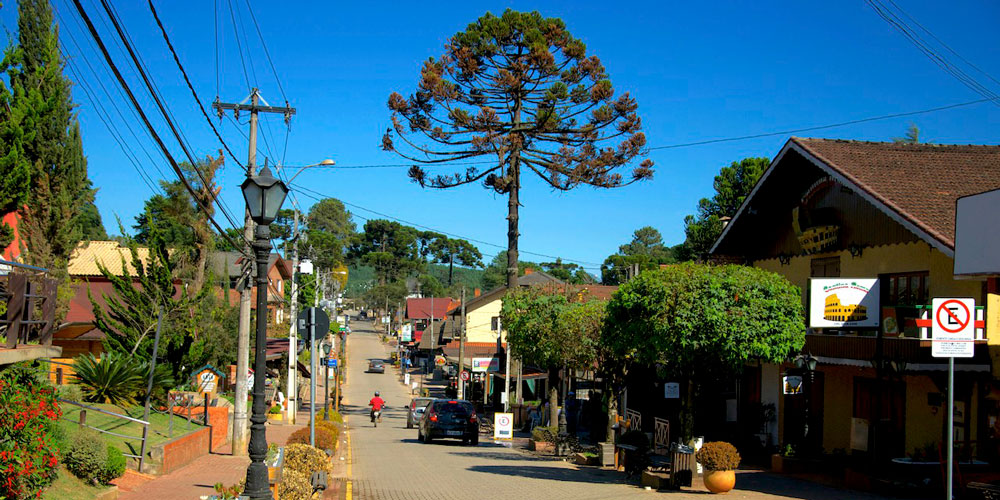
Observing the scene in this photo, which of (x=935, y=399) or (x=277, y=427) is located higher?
(x=935, y=399)

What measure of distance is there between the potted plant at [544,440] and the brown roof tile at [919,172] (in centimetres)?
1188

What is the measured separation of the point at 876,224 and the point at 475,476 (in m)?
11.2

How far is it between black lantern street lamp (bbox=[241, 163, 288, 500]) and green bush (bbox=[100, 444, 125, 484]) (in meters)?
4.43

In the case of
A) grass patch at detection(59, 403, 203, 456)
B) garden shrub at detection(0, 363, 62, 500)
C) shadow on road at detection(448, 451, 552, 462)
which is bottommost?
shadow on road at detection(448, 451, 552, 462)

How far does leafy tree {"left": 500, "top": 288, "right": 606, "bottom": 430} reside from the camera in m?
25.9

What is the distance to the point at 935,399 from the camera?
58.8 ft

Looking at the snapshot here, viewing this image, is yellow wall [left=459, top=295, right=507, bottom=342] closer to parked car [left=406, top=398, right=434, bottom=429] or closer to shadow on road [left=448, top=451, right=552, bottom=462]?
parked car [left=406, top=398, right=434, bottom=429]

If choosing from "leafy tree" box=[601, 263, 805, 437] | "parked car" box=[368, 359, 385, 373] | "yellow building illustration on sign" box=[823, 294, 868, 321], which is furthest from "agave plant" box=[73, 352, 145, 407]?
"parked car" box=[368, 359, 385, 373]

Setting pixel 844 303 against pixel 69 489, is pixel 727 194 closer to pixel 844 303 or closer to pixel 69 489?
pixel 844 303

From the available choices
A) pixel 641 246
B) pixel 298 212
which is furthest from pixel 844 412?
pixel 641 246

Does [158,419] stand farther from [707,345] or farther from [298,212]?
[298,212]

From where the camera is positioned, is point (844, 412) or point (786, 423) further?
point (786, 423)

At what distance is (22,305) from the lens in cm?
1140

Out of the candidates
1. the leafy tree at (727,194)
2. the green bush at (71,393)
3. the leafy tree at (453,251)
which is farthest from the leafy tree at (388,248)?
the green bush at (71,393)
